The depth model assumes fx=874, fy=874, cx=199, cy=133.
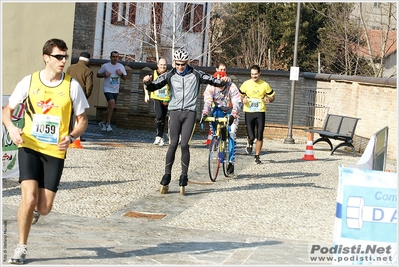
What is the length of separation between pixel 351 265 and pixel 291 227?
9.41 feet

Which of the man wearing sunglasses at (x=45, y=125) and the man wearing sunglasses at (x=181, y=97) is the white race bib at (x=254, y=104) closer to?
the man wearing sunglasses at (x=181, y=97)

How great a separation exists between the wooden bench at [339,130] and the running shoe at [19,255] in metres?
Answer: 13.9

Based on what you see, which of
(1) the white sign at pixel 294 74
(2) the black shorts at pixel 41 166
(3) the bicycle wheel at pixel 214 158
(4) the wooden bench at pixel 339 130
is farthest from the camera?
(1) the white sign at pixel 294 74

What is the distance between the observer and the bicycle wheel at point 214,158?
1340cm

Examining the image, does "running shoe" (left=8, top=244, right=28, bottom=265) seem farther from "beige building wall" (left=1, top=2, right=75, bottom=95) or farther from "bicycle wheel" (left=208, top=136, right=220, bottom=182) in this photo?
"beige building wall" (left=1, top=2, right=75, bottom=95)

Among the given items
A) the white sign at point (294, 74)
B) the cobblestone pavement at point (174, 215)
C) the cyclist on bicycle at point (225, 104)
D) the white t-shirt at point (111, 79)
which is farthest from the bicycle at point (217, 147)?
the white sign at point (294, 74)

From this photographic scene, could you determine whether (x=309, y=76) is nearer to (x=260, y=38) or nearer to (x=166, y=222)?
(x=166, y=222)

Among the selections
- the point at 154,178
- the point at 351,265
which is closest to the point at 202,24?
the point at 154,178

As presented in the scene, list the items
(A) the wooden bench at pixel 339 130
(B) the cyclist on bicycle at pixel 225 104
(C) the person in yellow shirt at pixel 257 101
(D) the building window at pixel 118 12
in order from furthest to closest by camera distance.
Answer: (D) the building window at pixel 118 12
(A) the wooden bench at pixel 339 130
(C) the person in yellow shirt at pixel 257 101
(B) the cyclist on bicycle at pixel 225 104

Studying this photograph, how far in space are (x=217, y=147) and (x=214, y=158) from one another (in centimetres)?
18

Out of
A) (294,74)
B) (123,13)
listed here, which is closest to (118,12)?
(123,13)

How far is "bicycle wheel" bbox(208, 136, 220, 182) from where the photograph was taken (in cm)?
1340

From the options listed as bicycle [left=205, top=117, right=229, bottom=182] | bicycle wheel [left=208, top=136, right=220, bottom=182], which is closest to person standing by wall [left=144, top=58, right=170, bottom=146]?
bicycle [left=205, top=117, right=229, bottom=182]

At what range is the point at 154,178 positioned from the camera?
44.3ft
